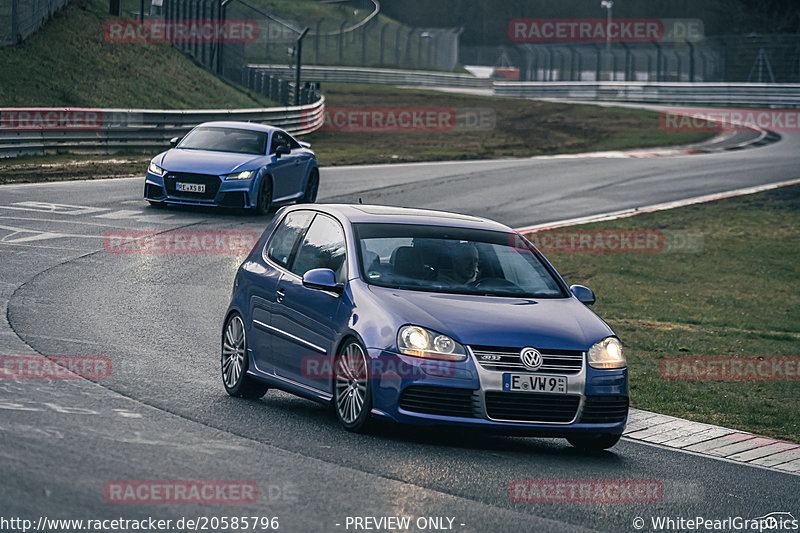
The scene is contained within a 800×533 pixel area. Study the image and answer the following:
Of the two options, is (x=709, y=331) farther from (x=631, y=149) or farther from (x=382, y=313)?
(x=631, y=149)

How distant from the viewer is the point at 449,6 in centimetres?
12950

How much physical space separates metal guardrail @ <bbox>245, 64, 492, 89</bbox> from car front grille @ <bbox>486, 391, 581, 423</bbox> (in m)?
60.3

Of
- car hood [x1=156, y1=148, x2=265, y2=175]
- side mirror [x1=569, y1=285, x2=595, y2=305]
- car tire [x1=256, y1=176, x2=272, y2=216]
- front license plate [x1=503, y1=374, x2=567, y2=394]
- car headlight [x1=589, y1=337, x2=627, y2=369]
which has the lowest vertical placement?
car tire [x1=256, y1=176, x2=272, y2=216]

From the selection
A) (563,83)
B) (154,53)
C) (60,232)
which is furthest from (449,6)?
(60,232)

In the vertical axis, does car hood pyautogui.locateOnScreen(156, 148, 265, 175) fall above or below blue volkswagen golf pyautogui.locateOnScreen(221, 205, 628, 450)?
below

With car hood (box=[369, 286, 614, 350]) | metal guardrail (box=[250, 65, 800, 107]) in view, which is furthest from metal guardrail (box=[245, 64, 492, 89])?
car hood (box=[369, 286, 614, 350])

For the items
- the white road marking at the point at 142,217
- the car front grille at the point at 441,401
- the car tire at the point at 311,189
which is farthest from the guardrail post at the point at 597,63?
the car front grille at the point at 441,401

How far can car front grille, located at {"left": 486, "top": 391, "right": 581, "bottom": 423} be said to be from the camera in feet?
25.6

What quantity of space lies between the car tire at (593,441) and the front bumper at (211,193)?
13176 mm

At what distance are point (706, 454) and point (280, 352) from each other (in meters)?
3.05

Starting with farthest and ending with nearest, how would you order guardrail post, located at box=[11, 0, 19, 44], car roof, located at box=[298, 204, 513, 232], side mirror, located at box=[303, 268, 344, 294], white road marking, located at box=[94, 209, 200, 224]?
guardrail post, located at box=[11, 0, 19, 44]
white road marking, located at box=[94, 209, 200, 224]
car roof, located at box=[298, 204, 513, 232]
side mirror, located at box=[303, 268, 344, 294]

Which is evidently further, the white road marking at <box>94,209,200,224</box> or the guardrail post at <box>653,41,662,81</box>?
the guardrail post at <box>653,41,662,81</box>

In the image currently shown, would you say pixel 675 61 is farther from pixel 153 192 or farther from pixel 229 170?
pixel 153 192

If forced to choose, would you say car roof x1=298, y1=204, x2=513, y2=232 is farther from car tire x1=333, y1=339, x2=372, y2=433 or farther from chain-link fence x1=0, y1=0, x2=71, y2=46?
chain-link fence x1=0, y1=0, x2=71, y2=46
